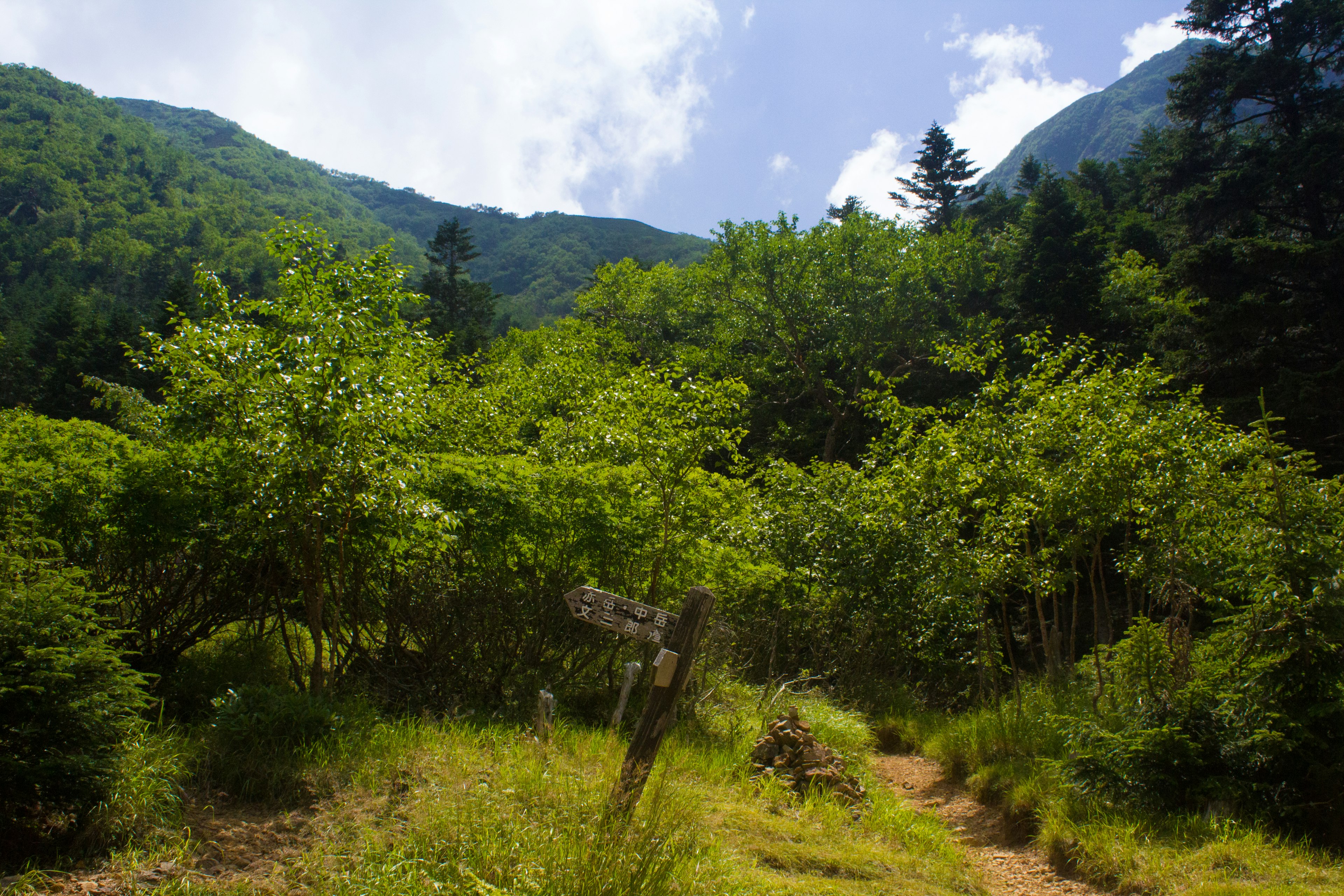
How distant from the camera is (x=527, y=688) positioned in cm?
700

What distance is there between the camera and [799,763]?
21.7 ft

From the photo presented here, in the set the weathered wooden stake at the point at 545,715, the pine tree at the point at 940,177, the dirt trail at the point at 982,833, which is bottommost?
the dirt trail at the point at 982,833

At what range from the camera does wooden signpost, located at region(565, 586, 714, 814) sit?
152 inches

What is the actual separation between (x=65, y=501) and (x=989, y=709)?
29.3ft

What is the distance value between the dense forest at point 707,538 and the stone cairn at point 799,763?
4.94 feet

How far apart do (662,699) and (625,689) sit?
236cm

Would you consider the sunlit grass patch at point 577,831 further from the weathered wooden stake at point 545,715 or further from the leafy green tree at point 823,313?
the leafy green tree at point 823,313

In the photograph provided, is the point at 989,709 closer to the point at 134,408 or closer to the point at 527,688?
the point at 527,688

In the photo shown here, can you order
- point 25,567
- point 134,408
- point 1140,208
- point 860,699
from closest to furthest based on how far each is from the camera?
point 25,567 < point 860,699 < point 134,408 < point 1140,208

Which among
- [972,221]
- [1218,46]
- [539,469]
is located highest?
[1218,46]

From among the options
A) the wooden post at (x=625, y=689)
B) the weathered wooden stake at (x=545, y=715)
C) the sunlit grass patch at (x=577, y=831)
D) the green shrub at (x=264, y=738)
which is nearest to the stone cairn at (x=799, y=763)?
the sunlit grass patch at (x=577, y=831)

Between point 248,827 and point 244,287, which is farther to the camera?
point 244,287

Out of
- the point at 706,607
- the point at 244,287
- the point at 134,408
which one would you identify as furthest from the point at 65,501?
the point at 244,287

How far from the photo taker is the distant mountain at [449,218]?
94.1 metres
